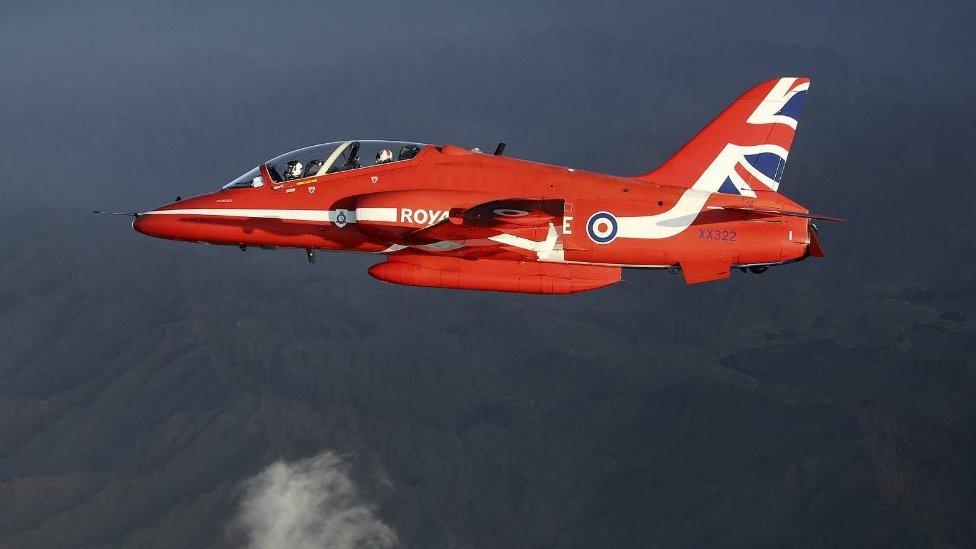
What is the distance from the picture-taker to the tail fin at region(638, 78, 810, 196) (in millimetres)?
32781

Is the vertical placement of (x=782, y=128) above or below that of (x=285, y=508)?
above

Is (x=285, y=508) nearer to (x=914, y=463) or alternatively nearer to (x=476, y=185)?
(x=914, y=463)

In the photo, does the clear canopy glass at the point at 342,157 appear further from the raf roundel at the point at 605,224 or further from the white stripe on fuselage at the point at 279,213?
the raf roundel at the point at 605,224

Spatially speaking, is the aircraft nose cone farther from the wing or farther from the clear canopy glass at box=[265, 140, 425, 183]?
the wing

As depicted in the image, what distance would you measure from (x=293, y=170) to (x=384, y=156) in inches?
121

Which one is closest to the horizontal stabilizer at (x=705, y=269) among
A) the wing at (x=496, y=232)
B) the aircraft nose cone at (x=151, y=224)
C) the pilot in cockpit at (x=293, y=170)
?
Answer: the wing at (x=496, y=232)

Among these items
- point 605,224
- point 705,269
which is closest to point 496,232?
point 605,224

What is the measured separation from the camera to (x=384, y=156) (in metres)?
32.4

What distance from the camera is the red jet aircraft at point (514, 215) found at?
102 feet

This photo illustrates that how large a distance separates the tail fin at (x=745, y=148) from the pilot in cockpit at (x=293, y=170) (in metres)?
11.2

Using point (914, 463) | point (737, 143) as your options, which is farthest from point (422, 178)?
point (914, 463)

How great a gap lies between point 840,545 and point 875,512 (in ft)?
40.2

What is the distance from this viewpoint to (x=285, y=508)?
19750 cm

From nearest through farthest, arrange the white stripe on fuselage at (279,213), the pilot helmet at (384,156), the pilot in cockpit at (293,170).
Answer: the white stripe on fuselage at (279,213) < the pilot helmet at (384,156) < the pilot in cockpit at (293,170)
